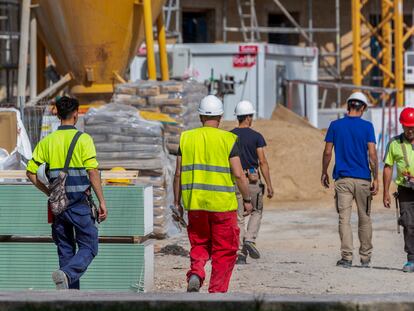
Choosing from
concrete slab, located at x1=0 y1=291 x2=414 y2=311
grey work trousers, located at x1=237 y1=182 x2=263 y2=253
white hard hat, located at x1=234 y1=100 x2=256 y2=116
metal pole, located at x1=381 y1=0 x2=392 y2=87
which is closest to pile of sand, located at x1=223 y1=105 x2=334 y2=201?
grey work trousers, located at x1=237 y1=182 x2=263 y2=253

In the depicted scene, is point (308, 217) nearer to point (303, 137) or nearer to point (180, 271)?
point (303, 137)

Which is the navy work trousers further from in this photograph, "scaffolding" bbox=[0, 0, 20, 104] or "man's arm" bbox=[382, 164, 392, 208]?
"scaffolding" bbox=[0, 0, 20, 104]

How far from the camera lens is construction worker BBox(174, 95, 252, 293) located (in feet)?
29.2

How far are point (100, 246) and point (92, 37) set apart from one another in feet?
23.5

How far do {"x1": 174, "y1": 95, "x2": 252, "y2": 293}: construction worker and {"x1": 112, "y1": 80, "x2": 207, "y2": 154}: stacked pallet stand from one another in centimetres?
652

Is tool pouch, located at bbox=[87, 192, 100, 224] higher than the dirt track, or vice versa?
tool pouch, located at bbox=[87, 192, 100, 224]

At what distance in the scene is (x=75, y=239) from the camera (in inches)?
356

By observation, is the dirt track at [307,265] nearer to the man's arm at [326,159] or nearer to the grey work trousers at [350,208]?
the grey work trousers at [350,208]

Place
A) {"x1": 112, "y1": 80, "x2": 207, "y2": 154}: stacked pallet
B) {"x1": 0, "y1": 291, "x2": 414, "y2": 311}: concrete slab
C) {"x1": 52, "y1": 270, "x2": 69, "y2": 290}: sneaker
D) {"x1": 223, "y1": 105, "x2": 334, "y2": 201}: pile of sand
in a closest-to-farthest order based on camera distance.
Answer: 1. {"x1": 0, "y1": 291, "x2": 414, "y2": 311}: concrete slab
2. {"x1": 52, "y1": 270, "x2": 69, "y2": 290}: sneaker
3. {"x1": 112, "y1": 80, "x2": 207, "y2": 154}: stacked pallet
4. {"x1": 223, "y1": 105, "x2": 334, "y2": 201}: pile of sand

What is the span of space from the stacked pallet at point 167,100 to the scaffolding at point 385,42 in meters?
16.7

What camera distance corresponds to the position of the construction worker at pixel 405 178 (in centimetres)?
1140

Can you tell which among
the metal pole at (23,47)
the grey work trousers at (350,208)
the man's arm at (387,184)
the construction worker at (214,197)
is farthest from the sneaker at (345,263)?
the metal pole at (23,47)

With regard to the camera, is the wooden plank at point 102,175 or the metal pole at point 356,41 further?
the metal pole at point 356,41

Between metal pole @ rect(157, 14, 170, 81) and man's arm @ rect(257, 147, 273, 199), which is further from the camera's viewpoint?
metal pole @ rect(157, 14, 170, 81)
